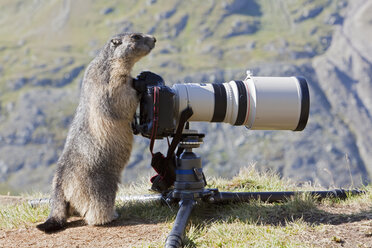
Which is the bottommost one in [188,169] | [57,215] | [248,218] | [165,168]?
[248,218]

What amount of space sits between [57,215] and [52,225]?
225mm

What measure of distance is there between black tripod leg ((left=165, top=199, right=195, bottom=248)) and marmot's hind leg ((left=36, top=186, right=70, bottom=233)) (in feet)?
4.64

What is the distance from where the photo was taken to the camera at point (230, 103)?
4.89m

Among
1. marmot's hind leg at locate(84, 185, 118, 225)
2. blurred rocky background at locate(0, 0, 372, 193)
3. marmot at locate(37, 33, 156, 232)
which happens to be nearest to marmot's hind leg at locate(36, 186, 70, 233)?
marmot at locate(37, 33, 156, 232)

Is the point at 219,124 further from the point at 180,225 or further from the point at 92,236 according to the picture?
the point at 180,225

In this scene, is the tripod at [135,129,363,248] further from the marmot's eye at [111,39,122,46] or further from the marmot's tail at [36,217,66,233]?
the marmot's eye at [111,39,122,46]

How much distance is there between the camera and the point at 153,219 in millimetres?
5152

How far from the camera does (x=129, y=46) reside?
17.6 feet

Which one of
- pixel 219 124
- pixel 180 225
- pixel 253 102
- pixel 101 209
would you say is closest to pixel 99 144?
pixel 101 209

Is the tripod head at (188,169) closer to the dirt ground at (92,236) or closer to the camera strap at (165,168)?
the camera strap at (165,168)

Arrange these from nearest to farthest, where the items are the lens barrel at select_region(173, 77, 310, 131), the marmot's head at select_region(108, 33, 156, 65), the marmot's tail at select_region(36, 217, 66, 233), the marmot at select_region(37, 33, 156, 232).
→ the marmot's tail at select_region(36, 217, 66, 233)
the lens barrel at select_region(173, 77, 310, 131)
the marmot at select_region(37, 33, 156, 232)
the marmot's head at select_region(108, 33, 156, 65)

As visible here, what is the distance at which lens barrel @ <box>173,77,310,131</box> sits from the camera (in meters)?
4.97

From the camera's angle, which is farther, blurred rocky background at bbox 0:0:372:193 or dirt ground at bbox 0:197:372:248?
blurred rocky background at bbox 0:0:372:193

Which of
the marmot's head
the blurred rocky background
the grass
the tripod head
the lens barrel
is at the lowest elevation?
the blurred rocky background
